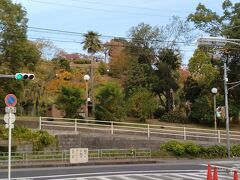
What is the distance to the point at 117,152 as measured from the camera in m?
32.7

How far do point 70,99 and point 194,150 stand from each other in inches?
600

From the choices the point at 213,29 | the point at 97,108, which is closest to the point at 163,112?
the point at 213,29

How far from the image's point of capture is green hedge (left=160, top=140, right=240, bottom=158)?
111 feet

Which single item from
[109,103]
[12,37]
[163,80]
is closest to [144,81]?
[163,80]

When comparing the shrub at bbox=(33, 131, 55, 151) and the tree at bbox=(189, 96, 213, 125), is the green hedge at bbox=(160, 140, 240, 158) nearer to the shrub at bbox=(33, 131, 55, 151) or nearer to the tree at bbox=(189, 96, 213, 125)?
the shrub at bbox=(33, 131, 55, 151)

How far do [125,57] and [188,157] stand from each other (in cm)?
3077

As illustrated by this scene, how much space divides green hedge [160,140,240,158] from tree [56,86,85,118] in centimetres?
1296

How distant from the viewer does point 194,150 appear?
1346 inches

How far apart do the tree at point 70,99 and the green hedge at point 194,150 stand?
510 inches

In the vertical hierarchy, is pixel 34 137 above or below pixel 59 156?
above

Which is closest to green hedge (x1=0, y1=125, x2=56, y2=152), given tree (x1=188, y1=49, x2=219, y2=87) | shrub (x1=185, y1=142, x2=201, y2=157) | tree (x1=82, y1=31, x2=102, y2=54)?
shrub (x1=185, y1=142, x2=201, y2=157)

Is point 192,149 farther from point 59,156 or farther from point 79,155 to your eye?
point 59,156

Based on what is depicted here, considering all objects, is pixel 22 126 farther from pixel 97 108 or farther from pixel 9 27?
pixel 97 108

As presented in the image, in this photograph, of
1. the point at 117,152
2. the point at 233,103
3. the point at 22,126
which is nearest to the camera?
the point at 117,152
